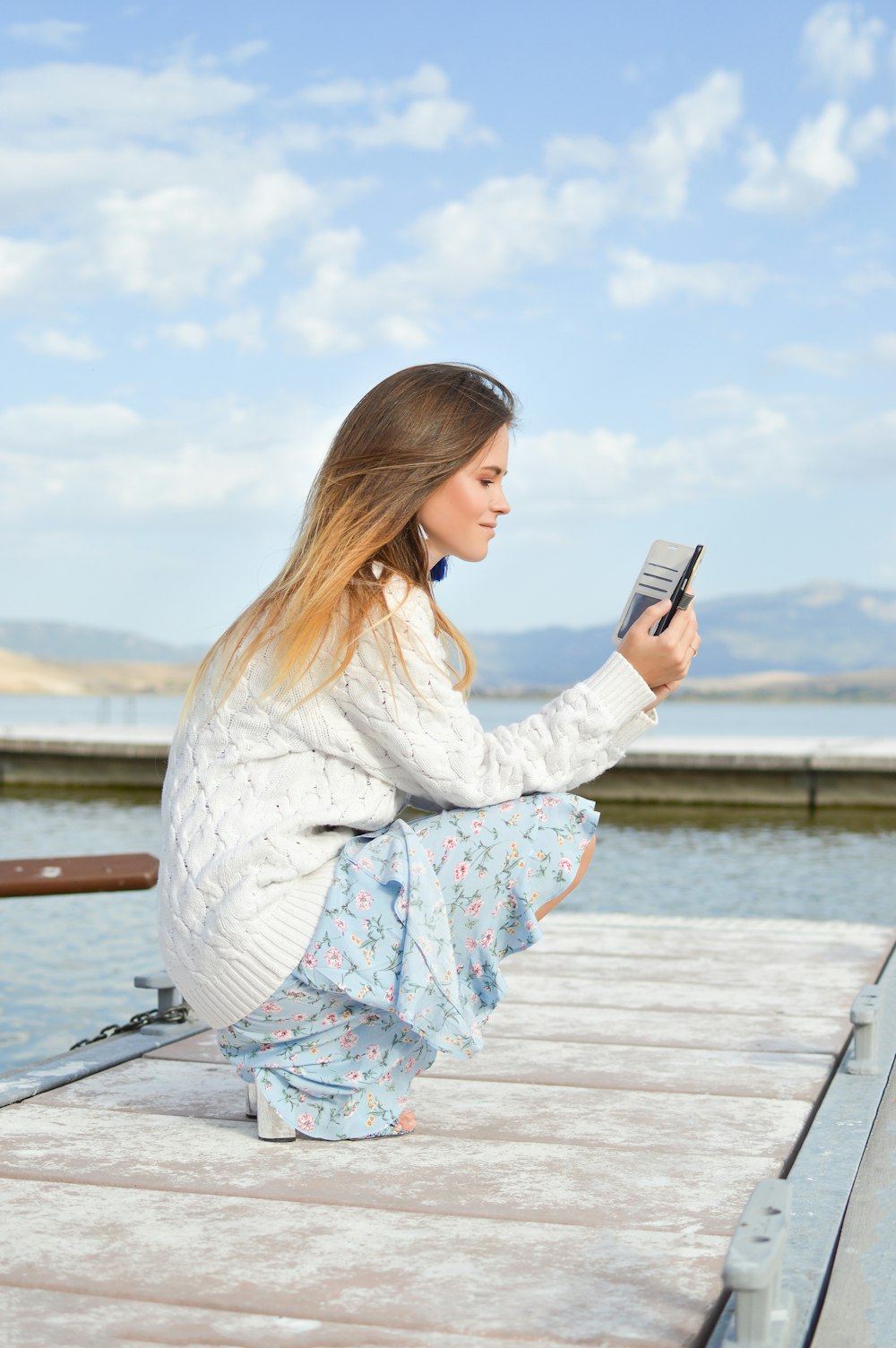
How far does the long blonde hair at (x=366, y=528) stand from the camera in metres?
2.10

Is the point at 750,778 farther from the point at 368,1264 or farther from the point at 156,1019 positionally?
the point at 368,1264

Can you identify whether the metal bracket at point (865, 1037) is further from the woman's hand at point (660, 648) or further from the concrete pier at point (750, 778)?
the concrete pier at point (750, 778)

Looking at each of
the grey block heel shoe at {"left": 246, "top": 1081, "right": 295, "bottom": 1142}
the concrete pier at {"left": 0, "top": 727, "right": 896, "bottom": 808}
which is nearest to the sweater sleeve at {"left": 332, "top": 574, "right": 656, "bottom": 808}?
the grey block heel shoe at {"left": 246, "top": 1081, "right": 295, "bottom": 1142}

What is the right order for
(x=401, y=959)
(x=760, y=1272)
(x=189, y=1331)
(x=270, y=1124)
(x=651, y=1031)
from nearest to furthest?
(x=760, y=1272), (x=189, y=1331), (x=401, y=959), (x=270, y=1124), (x=651, y=1031)

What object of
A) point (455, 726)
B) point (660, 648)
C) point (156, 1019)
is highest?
point (660, 648)

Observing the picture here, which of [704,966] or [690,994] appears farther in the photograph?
[704,966]

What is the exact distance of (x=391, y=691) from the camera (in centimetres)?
208

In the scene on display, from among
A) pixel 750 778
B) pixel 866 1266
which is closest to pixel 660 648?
pixel 866 1266

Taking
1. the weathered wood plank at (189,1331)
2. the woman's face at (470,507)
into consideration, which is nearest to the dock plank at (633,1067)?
the woman's face at (470,507)

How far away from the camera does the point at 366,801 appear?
215 centimetres

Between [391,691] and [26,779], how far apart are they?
13102 mm

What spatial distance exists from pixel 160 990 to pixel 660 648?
4.73 ft

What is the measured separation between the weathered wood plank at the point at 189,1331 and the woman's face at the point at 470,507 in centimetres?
117

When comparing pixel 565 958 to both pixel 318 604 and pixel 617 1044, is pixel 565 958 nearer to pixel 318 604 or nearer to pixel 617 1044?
pixel 617 1044
